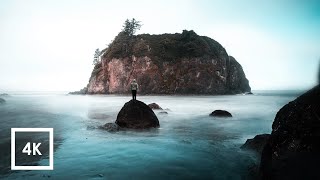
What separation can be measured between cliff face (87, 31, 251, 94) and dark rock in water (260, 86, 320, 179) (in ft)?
267

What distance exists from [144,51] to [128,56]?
5.59m

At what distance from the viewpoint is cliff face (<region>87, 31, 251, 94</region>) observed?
90.2 m

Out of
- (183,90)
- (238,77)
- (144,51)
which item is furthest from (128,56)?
(238,77)

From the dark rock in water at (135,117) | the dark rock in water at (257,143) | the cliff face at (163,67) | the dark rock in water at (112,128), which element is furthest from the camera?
the cliff face at (163,67)

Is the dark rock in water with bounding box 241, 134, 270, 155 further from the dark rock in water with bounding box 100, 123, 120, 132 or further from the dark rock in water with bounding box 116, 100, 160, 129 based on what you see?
the dark rock in water with bounding box 100, 123, 120, 132

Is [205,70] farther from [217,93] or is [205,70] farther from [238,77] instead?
[238,77]

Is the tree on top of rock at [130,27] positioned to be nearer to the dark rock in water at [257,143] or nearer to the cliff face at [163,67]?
the cliff face at [163,67]

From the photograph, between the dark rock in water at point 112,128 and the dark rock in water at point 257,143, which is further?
the dark rock in water at point 112,128

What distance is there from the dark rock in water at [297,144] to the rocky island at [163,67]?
8134 cm

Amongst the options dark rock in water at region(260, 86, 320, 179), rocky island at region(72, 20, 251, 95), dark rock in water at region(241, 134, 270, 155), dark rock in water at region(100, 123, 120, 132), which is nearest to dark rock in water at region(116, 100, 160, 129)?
dark rock in water at region(100, 123, 120, 132)

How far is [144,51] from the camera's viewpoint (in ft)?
313

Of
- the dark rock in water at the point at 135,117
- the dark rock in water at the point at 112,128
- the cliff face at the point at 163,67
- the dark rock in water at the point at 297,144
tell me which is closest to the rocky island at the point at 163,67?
the cliff face at the point at 163,67

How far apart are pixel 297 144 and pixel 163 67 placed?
3371 inches

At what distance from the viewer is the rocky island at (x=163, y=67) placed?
90.3m
